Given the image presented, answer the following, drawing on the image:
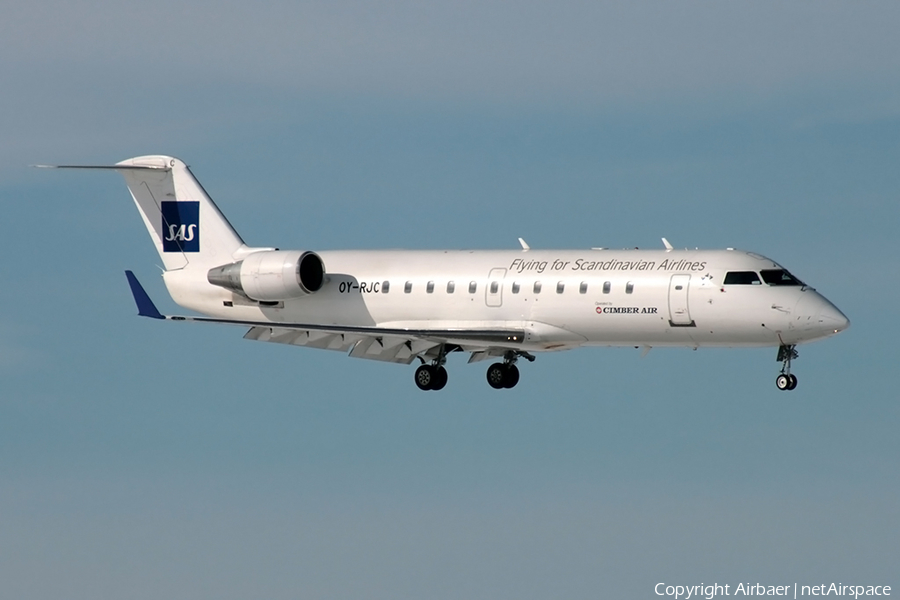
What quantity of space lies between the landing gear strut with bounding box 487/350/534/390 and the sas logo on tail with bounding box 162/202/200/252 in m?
10.1

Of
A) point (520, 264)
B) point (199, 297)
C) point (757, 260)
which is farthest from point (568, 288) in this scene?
point (199, 297)

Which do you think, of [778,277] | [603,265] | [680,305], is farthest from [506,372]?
[778,277]

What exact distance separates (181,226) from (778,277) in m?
18.3

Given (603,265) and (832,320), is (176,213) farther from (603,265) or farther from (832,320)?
(832,320)

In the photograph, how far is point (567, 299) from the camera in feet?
137

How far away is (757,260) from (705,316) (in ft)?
6.61

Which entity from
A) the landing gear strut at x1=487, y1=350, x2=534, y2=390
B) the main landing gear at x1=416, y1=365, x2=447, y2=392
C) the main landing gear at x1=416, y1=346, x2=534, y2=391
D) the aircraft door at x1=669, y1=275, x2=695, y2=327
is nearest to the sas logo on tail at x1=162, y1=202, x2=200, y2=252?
the main landing gear at x1=416, y1=365, x2=447, y2=392

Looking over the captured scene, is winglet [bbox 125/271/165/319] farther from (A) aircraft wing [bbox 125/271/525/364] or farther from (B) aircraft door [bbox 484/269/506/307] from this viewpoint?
(B) aircraft door [bbox 484/269/506/307]

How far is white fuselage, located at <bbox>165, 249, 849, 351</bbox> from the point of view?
3984 centimetres

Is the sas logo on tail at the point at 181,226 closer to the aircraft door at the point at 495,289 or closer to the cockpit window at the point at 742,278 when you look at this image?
the aircraft door at the point at 495,289

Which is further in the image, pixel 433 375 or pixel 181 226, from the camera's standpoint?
pixel 181 226

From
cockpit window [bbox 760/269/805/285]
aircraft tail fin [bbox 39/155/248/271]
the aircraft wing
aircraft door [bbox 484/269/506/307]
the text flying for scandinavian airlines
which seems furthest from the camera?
aircraft tail fin [bbox 39/155/248/271]

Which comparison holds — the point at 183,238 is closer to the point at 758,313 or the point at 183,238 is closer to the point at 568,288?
the point at 568,288

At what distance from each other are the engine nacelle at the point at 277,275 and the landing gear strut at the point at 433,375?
408cm
